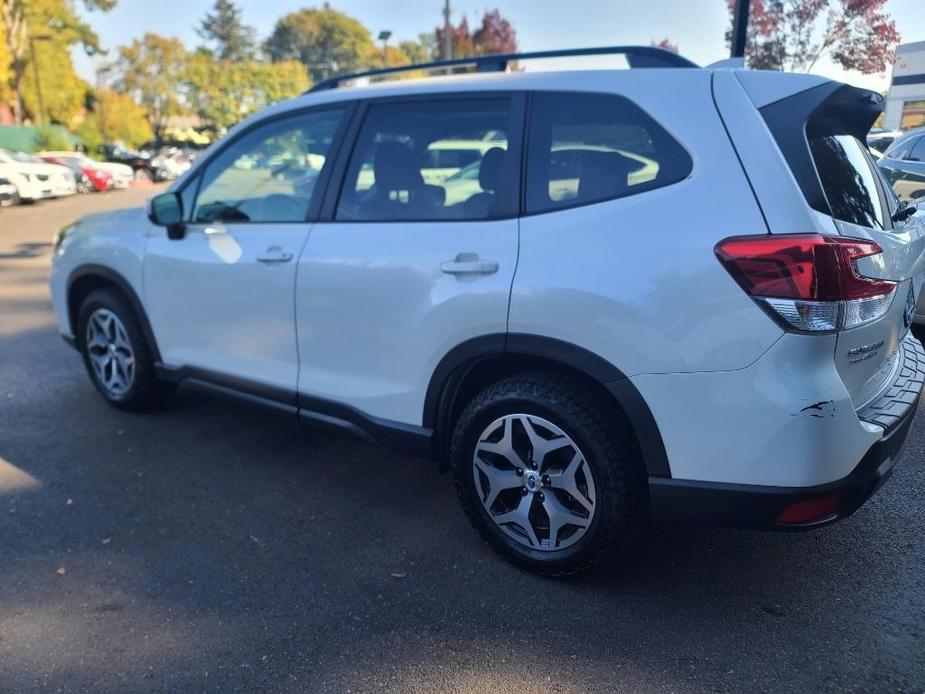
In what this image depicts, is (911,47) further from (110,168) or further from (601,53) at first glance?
(110,168)

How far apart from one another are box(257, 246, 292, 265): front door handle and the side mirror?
72 cm

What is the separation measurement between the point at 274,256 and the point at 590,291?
1600 millimetres

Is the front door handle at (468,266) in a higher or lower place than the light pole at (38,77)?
lower

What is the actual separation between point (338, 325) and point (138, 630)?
1385 mm

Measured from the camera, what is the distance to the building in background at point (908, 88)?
901 centimetres

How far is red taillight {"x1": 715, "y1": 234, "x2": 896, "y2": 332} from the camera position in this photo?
2271 millimetres

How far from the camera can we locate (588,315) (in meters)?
2.58

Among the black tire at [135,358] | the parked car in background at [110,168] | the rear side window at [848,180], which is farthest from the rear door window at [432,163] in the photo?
the parked car in background at [110,168]

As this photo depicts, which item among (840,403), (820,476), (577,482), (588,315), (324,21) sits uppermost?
(324,21)

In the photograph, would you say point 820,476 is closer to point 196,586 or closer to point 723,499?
point 723,499

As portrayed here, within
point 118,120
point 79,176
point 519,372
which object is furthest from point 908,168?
point 118,120

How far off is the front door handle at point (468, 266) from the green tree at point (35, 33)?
132 ft

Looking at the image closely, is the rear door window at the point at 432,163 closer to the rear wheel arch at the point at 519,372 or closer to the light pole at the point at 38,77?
the rear wheel arch at the point at 519,372

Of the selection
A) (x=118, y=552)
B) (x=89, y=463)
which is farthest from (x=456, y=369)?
(x=89, y=463)
